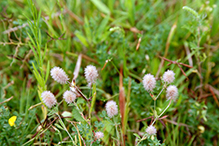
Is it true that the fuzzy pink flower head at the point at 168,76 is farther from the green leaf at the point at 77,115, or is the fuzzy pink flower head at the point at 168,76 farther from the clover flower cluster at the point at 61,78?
the green leaf at the point at 77,115

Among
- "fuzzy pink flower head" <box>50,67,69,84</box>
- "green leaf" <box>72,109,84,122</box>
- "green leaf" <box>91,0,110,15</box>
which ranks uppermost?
"green leaf" <box>91,0,110,15</box>

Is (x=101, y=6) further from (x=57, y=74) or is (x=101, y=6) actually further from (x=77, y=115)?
(x=77, y=115)

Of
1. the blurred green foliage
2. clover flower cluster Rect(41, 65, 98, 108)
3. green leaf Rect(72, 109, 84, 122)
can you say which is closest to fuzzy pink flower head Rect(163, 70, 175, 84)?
the blurred green foliage

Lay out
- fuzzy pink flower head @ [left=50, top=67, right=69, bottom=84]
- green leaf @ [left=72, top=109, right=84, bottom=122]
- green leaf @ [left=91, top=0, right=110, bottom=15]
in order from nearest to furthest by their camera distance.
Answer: fuzzy pink flower head @ [left=50, top=67, right=69, bottom=84] → green leaf @ [left=72, top=109, right=84, bottom=122] → green leaf @ [left=91, top=0, right=110, bottom=15]

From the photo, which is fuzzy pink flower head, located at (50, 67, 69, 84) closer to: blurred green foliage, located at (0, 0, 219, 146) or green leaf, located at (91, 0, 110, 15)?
blurred green foliage, located at (0, 0, 219, 146)

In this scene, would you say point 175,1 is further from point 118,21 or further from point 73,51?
point 73,51

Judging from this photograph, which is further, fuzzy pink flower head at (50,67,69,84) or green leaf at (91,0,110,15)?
green leaf at (91,0,110,15)

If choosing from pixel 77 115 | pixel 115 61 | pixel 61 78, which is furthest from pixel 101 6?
pixel 77 115

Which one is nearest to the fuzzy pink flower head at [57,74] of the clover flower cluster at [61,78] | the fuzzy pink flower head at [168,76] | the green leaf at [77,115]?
the clover flower cluster at [61,78]

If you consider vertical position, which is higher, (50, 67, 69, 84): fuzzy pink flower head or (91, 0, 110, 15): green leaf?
(91, 0, 110, 15): green leaf

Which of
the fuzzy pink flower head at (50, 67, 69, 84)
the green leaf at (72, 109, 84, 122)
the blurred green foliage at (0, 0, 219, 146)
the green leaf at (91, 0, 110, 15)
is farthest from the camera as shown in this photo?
the green leaf at (91, 0, 110, 15)

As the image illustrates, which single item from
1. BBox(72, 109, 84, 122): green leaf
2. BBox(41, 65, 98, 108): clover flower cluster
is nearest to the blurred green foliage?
BBox(72, 109, 84, 122): green leaf
